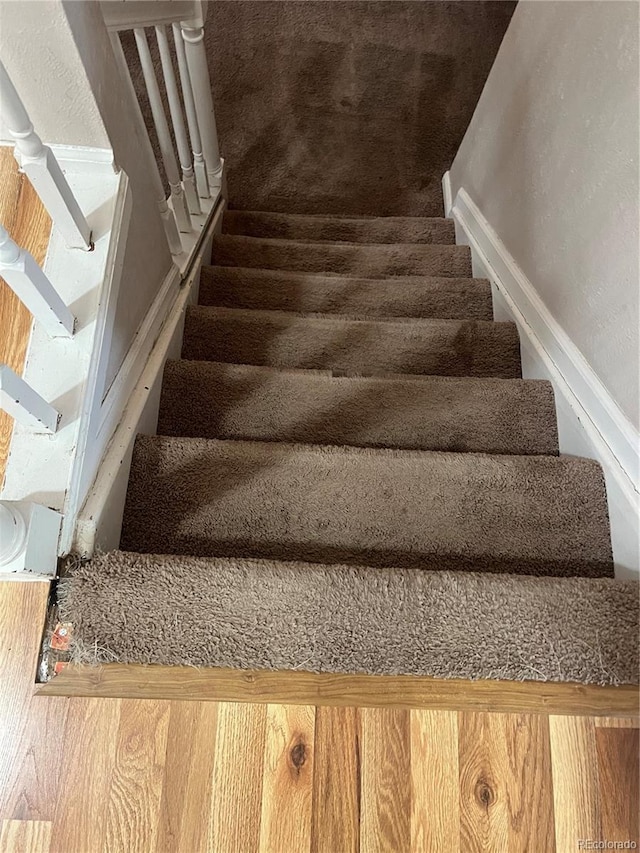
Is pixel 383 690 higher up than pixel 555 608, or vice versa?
pixel 555 608

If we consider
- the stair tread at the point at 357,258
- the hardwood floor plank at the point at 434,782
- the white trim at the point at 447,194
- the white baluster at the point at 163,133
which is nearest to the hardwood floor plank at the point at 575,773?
the hardwood floor plank at the point at 434,782

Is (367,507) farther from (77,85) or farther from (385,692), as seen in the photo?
(77,85)

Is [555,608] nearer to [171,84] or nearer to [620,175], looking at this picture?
[620,175]

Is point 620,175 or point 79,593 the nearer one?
point 79,593

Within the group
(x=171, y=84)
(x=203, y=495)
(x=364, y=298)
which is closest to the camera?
(x=203, y=495)

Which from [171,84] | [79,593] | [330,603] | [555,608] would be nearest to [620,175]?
[555,608]

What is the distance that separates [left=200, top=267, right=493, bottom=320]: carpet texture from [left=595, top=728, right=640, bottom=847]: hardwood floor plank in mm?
1271

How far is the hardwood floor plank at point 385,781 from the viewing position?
877 mm

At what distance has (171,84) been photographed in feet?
4.93

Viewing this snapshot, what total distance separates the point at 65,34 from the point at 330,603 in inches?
35.7

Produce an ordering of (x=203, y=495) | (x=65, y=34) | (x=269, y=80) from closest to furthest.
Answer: (x=65, y=34) < (x=203, y=495) < (x=269, y=80)

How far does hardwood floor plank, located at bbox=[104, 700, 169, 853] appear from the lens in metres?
0.86

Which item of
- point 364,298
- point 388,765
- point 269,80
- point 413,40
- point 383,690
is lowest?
point 388,765

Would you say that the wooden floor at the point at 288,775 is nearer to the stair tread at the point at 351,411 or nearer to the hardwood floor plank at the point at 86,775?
the hardwood floor plank at the point at 86,775
